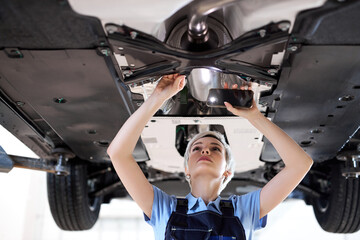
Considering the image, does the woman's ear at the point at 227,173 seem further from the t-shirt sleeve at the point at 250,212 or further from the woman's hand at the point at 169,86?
the woman's hand at the point at 169,86

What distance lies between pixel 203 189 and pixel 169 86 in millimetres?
452

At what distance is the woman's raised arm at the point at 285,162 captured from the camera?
1630mm

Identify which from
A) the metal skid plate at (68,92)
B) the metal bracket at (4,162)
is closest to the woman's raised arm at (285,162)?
the metal skid plate at (68,92)

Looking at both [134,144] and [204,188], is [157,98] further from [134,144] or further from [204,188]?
[204,188]

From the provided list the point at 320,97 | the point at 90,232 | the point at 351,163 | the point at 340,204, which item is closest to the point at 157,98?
the point at 320,97

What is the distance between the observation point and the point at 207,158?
71.0 inches

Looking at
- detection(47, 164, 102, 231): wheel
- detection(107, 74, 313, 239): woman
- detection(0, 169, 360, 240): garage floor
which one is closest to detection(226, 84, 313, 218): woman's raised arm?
detection(107, 74, 313, 239): woman

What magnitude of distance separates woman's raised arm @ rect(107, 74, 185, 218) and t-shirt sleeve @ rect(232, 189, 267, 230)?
1.19 feet

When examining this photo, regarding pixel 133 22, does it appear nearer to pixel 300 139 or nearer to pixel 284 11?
pixel 284 11

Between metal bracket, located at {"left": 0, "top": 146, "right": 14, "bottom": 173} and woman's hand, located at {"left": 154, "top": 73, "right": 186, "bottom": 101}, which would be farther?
metal bracket, located at {"left": 0, "top": 146, "right": 14, "bottom": 173}

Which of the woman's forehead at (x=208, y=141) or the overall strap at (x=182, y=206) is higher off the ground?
the woman's forehead at (x=208, y=141)

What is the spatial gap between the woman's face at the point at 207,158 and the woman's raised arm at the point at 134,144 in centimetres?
22

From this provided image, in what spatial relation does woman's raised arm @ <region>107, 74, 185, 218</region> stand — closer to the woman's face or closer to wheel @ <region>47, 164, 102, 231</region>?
the woman's face

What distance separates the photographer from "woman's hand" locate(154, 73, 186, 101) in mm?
1690
